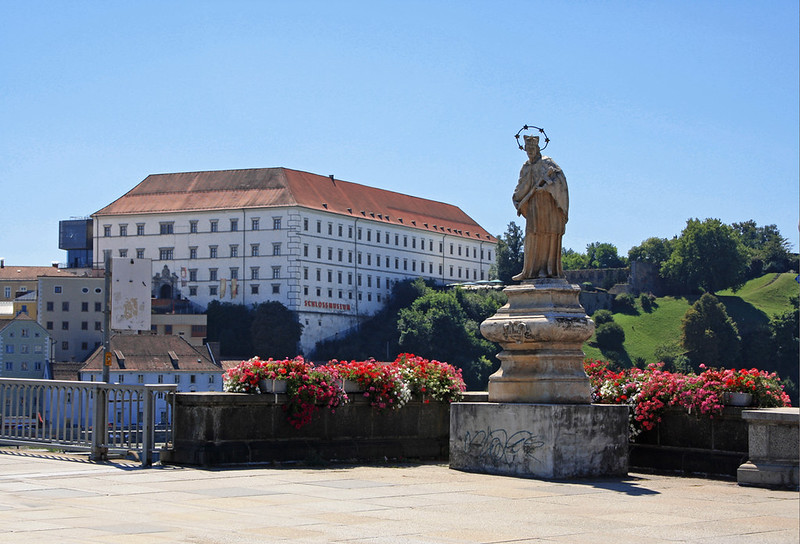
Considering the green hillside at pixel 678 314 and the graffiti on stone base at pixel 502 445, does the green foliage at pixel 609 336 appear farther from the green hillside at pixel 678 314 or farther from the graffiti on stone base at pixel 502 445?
the graffiti on stone base at pixel 502 445

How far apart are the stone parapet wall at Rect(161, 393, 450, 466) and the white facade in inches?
4661

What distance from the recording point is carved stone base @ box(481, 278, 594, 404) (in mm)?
13523

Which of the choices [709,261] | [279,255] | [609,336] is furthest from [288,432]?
[709,261]

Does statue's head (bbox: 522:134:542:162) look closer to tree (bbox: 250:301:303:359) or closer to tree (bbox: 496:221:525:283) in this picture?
tree (bbox: 250:301:303:359)

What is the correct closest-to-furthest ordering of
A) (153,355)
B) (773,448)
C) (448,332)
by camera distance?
(773,448), (153,355), (448,332)

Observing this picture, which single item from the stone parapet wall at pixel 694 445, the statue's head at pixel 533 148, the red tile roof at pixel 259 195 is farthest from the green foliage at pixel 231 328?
the statue's head at pixel 533 148

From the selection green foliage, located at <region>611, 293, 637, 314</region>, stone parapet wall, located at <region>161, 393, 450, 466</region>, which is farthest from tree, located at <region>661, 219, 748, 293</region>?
stone parapet wall, located at <region>161, 393, 450, 466</region>

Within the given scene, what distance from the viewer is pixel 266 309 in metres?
133

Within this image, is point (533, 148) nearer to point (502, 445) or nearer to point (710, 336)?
point (502, 445)

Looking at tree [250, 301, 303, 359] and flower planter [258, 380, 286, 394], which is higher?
tree [250, 301, 303, 359]

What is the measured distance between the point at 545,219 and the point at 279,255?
125416 mm

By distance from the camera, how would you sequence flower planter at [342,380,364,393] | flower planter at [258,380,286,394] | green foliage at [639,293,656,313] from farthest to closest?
green foliage at [639,293,656,313]
flower planter at [342,380,364,393]
flower planter at [258,380,286,394]

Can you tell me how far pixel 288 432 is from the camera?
1465 centimetres

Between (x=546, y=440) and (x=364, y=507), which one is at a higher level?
(x=546, y=440)
